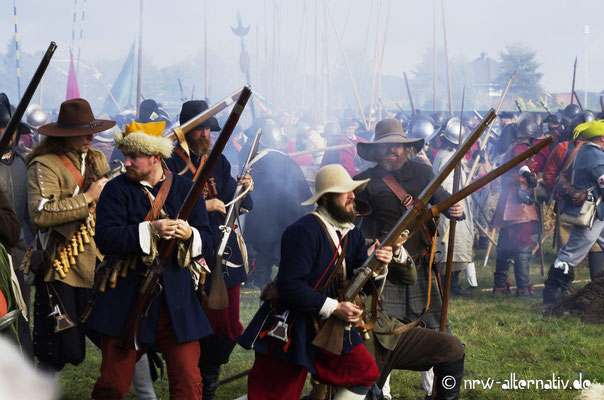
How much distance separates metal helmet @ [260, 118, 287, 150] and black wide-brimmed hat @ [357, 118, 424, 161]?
4677mm

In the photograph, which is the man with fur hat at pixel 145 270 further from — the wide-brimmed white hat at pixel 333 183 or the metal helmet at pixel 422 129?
the metal helmet at pixel 422 129

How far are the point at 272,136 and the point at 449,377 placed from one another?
645 centimetres

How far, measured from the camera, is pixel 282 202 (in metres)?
9.62

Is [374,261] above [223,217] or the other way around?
above

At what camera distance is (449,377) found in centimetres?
440

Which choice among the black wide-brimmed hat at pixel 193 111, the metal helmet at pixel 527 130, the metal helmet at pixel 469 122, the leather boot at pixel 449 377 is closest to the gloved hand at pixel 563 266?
the metal helmet at pixel 527 130

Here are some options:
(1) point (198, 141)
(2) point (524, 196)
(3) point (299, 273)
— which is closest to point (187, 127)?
(1) point (198, 141)

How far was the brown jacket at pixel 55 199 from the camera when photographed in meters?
Answer: 4.47

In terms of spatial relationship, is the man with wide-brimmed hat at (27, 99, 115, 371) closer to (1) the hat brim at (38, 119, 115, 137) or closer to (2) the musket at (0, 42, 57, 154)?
(1) the hat brim at (38, 119, 115, 137)

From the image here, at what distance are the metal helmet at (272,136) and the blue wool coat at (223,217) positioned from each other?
16.1ft

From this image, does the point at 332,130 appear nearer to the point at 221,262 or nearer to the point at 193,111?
the point at 193,111

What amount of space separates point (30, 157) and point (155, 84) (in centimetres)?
3625

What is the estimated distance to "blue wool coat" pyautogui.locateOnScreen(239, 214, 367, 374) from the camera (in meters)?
3.76

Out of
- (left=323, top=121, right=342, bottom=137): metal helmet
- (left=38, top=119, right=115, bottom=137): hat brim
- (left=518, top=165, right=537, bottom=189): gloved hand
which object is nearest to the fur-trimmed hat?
(left=38, top=119, right=115, bottom=137): hat brim
